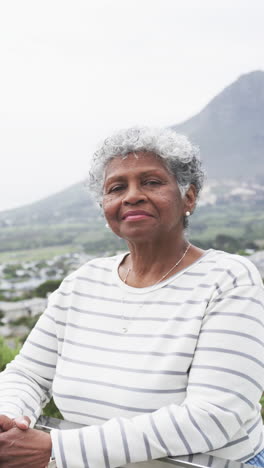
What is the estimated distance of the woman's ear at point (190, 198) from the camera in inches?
59.5

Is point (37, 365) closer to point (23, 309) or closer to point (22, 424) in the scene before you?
point (22, 424)

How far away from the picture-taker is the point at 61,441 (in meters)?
1.09

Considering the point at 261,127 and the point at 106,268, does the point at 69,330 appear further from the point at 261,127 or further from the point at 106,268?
the point at 261,127

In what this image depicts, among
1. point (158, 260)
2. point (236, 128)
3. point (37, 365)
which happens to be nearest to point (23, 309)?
point (37, 365)

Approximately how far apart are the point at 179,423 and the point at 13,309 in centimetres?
2210

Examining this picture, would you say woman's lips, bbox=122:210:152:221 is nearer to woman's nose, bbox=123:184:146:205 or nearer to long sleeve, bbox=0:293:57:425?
woman's nose, bbox=123:184:146:205

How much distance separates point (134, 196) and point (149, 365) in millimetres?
514

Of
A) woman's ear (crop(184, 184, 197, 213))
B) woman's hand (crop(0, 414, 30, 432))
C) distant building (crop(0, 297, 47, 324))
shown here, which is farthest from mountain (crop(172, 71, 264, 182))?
woman's hand (crop(0, 414, 30, 432))

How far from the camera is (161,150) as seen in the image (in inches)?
55.3

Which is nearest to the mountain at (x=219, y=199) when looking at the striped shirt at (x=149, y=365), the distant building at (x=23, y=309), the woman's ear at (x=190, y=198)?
the distant building at (x=23, y=309)

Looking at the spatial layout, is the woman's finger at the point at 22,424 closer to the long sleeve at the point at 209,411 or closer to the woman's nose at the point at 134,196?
the long sleeve at the point at 209,411

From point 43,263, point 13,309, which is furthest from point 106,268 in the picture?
point 43,263

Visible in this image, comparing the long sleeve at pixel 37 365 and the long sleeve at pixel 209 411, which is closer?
the long sleeve at pixel 209 411

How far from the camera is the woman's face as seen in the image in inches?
55.3
